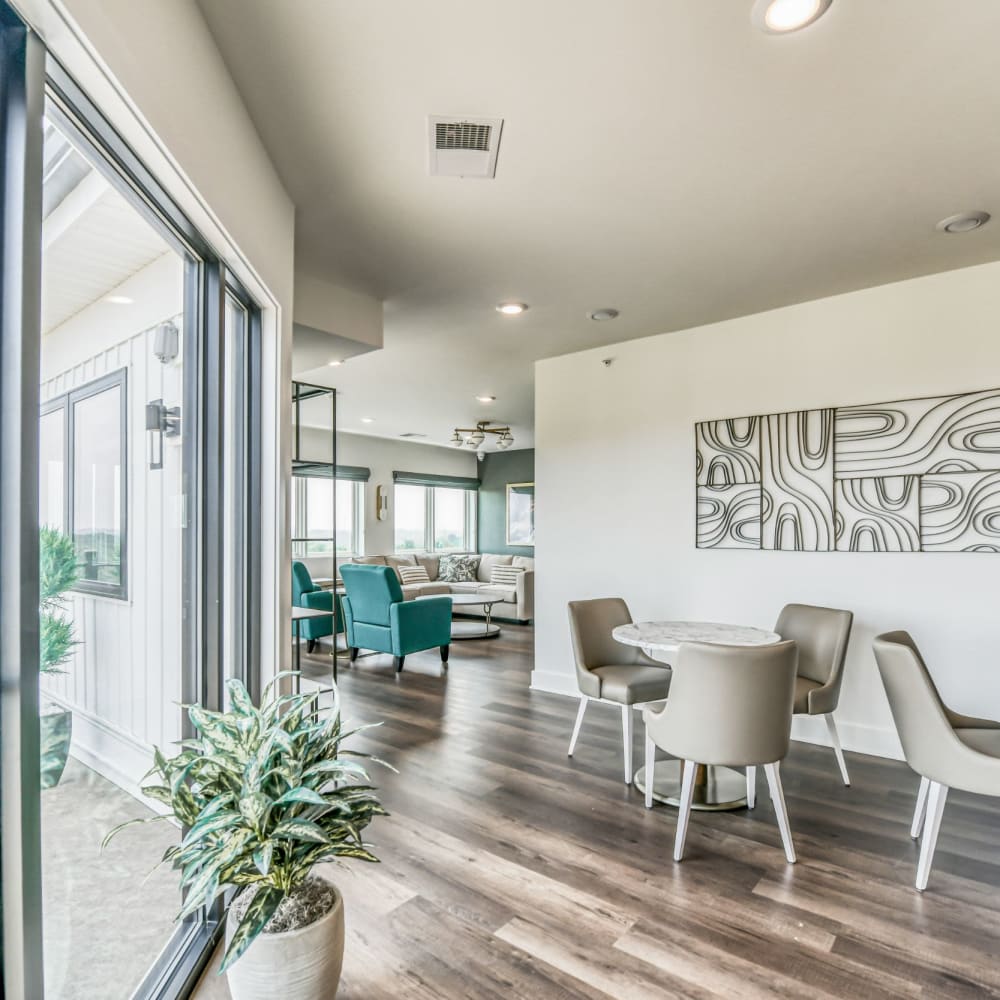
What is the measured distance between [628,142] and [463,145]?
1.88ft

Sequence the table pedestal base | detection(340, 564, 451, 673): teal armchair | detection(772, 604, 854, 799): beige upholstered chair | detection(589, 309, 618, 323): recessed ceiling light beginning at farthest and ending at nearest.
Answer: detection(340, 564, 451, 673): teal armchair < detection(589, 309, 618, 323): recessed ceiling light < detection(772, 604, 854, 799): beige upholstered chair < the table pedestal base

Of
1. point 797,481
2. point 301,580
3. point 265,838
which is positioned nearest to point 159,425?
point 265,838

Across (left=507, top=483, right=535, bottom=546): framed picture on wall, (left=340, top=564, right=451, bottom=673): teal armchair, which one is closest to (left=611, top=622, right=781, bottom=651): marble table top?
(left=340, top=564, right=451, bottom=673): teal armchair

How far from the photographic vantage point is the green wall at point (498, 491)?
10.2 m

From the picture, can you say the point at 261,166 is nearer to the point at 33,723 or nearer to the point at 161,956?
the point at 33,723

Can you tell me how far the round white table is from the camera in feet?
9.45

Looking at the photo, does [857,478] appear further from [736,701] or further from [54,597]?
[54,597]

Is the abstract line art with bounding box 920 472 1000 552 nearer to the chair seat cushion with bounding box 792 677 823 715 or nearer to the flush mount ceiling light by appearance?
the chair seat cushion with bounding box 792 677 823 715

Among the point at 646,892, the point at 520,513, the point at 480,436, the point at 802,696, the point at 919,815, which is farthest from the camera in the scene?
the point at 520,513

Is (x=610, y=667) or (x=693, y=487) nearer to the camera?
(x=610, y=667)

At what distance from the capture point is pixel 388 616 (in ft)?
18.5

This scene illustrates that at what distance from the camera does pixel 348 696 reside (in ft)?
15.8

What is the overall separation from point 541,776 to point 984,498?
2667mm

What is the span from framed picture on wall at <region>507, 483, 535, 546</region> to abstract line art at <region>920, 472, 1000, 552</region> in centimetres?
691
